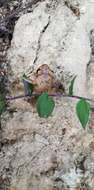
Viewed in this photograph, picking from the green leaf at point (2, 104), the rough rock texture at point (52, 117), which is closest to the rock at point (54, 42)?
the rough rock texture at point (52, 117)

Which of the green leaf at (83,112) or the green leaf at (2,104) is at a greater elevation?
the green leaf at (83,112)

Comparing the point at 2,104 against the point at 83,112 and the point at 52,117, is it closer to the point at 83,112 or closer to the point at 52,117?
the point at 52,117

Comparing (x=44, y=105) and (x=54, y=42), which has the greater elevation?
(x=54, y=42)

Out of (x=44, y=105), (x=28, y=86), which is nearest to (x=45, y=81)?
(x=28, y=86)

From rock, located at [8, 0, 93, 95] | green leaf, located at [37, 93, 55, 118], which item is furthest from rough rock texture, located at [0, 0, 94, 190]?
green leaf, located at [37, 93, 55, 118]

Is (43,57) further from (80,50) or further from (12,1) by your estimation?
(12,1)

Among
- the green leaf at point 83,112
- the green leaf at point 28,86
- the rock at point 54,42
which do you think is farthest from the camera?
the rock at point 54,42

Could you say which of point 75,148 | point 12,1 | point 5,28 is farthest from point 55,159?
point 12,1

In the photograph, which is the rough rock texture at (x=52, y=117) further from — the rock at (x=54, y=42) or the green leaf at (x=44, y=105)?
the green leaf at (x=44, y=105)
